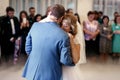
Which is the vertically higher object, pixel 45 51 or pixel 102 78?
pixel 45 51

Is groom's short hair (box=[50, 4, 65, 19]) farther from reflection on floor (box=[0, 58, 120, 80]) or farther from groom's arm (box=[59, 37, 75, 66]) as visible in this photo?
reflection on floor (box=[0, 58, 120, 80])

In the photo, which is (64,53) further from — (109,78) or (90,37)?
(90,37)

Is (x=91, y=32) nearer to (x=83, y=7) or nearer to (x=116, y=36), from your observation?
(x=116, y=36)

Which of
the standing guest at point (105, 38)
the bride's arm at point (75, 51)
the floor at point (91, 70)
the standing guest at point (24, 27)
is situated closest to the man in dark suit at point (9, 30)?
the standing guest at point (24, 27)

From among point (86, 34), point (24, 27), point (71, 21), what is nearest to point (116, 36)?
point (86, 34)

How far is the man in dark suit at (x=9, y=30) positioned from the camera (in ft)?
18.3

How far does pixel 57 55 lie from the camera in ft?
7.78

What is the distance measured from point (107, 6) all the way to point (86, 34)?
165cm

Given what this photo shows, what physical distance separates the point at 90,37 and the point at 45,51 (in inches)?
159

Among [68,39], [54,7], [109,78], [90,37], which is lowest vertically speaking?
[109,78]

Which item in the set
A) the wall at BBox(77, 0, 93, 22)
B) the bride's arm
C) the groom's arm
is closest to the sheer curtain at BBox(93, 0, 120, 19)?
the wall at BBox(77, 0, 93, 22)

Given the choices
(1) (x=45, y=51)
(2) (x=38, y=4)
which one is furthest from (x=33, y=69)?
(2) (x=38, y=4)

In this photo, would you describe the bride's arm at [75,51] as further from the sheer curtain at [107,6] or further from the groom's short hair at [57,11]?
the sheer curtain at [107,6]

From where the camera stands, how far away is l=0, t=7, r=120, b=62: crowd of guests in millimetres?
5633
